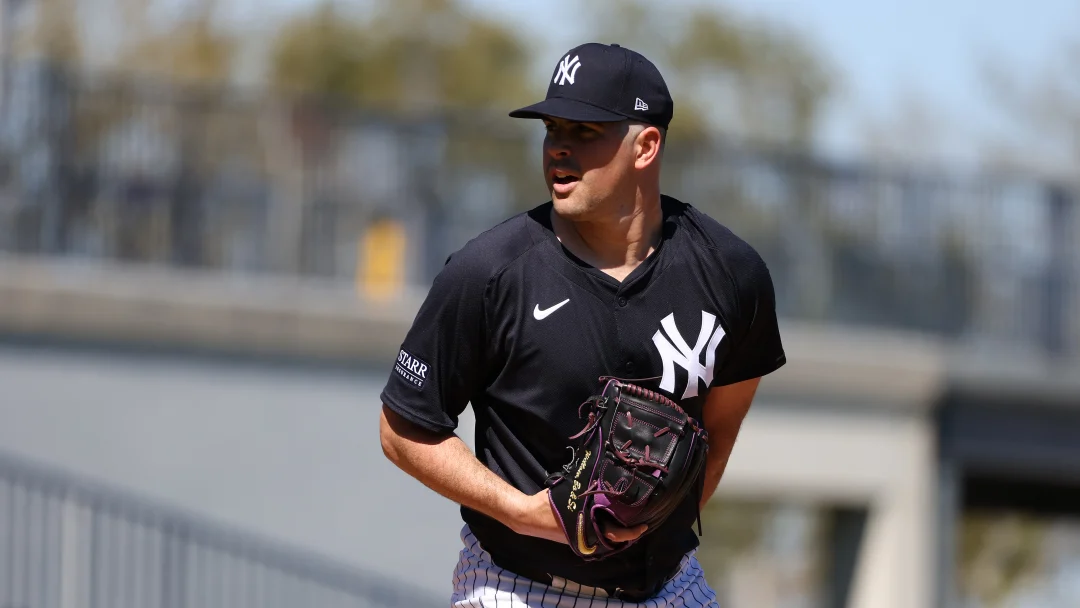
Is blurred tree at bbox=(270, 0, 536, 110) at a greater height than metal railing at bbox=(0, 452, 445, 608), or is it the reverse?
blurred tree at bbox=(270, 0, 536, 110)

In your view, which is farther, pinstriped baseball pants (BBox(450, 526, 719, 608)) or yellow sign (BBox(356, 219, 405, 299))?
yellow sign (BBox(356, 219, 405, 299))

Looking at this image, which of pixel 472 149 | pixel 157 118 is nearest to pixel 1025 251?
pixel 472 149

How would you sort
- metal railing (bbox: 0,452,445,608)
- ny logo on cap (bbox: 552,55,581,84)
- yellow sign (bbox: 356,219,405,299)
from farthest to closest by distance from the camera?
yellow sign (bbox: 356,219,405,299)
metal railing (bbox: 0,452,445,608)
ny logo on cap (bbox: 552,55,581,84)

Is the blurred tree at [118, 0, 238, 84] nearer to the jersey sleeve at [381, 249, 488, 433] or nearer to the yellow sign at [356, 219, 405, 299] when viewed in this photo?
the yellow sign at [356, 219, 405, 299]

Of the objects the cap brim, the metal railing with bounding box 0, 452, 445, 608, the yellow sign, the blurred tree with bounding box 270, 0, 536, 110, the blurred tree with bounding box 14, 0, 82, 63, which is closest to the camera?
the cap brim

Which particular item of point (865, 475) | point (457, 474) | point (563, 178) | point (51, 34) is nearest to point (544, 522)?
point (457, 474)

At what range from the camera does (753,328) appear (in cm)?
417

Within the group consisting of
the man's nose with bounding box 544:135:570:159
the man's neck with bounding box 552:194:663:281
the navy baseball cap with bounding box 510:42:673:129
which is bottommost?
the man's neck with bounding box 552:194:663:281

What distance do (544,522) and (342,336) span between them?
8.55m

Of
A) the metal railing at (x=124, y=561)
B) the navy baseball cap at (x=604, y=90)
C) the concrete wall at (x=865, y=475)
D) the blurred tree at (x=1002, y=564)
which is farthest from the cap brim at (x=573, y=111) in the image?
the blurred tree at (x=1002, y=564)

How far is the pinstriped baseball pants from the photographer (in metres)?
3.97

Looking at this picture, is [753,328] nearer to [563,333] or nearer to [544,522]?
[563,333]

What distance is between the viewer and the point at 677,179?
14539mm

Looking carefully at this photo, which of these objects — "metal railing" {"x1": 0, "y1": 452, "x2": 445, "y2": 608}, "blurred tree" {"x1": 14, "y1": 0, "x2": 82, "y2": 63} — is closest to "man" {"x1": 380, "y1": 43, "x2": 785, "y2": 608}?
"metal railing" {"x1": 0, "y1": 452, "x2": 445, "y2": 608}
